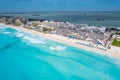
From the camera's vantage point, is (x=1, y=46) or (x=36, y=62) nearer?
(x=36, y=62)

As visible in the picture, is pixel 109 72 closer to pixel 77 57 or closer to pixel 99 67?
pixel 99 67

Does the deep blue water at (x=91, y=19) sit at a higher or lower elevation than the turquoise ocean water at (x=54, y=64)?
lower

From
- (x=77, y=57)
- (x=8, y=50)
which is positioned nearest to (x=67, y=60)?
(x=77, y=57)

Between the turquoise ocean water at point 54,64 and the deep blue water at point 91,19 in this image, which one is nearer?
the turquoise ocean water at point 54,64

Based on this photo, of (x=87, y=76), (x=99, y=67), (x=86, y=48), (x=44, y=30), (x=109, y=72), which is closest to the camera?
(x=87, y=76)

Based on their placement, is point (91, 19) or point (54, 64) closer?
point (54, 64)

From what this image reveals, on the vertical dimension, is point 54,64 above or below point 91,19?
above

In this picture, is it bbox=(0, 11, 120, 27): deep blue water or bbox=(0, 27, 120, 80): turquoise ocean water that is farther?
bbox=(0, 11, 120, 27): deep blue water

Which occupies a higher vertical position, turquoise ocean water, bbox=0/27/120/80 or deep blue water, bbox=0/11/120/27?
turquoise ocean water, bbox=0/27/120/80
